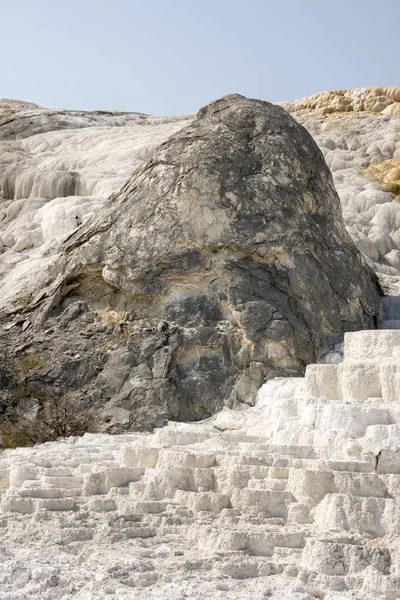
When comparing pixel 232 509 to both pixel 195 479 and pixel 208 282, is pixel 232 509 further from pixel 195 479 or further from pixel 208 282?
pixel 208 282

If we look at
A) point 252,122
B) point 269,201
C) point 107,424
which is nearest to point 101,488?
point 107,424

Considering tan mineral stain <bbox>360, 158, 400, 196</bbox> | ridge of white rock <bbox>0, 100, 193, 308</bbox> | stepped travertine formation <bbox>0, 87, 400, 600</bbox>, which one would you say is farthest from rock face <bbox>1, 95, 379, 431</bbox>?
tan mineral stain <bbox>360, 158, 400, 196</bbox>

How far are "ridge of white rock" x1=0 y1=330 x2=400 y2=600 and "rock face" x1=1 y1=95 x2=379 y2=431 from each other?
2.88 m

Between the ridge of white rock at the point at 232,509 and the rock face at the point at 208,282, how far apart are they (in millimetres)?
2878

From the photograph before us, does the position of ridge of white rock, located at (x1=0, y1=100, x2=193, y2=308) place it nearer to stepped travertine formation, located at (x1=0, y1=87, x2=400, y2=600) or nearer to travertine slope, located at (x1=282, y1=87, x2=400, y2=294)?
stepped travertine formation, located at (x1=0, y1=87, x2=400, y2=600)

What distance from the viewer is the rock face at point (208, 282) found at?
1252cm

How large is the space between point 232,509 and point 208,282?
605cm

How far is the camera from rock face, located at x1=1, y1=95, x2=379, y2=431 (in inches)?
493

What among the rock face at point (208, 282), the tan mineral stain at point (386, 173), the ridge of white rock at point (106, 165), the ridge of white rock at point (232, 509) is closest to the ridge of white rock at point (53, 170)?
the ridge of white rock at point (106, 165)

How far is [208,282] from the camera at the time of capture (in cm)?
1311

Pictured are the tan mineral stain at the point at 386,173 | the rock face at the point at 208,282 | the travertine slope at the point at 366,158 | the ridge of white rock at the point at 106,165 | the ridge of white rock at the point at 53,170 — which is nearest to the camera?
the rock face at the point at 208,282

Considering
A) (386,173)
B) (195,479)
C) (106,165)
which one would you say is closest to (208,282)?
(195,479)

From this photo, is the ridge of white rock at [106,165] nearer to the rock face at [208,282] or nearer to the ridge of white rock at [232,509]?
the rock face at [208,282]

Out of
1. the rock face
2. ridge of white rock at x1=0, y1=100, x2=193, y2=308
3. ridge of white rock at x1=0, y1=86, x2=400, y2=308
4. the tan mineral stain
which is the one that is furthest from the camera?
the tan mineral stain
